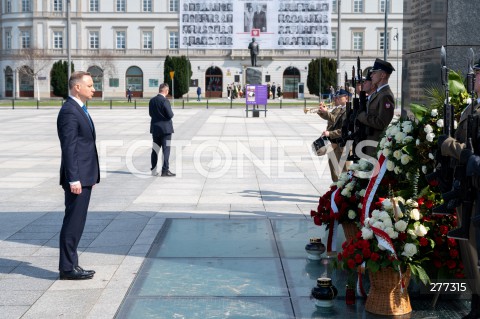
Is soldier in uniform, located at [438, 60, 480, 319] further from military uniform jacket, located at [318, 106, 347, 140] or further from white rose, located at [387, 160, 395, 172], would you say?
military uniform jacket, located at [318, 106, 347, 140]

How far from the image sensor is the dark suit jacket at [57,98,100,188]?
718 cm

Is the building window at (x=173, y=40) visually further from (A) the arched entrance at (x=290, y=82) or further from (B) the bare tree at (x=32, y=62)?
(B) the bare tree at (x=32, y=62)

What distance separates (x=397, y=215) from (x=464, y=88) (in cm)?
123

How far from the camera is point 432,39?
26.5 feet

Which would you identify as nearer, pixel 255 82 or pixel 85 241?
pixel 85 241

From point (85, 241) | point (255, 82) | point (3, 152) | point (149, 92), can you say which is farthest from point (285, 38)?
point (85, 241)

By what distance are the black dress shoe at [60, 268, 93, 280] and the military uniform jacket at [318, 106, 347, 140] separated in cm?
454

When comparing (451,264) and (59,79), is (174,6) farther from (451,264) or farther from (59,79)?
(451,264)

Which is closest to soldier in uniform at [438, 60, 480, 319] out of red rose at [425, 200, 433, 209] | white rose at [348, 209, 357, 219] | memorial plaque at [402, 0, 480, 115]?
red rose at [425, 200, 433, 209]

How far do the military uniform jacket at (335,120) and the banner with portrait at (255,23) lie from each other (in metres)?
51.0

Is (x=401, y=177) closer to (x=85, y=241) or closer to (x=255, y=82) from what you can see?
(x=85, y=241)

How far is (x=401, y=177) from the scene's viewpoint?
266 inches

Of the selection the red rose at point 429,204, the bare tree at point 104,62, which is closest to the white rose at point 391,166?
the red rose at point 429,204

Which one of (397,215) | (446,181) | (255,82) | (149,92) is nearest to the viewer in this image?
(446,181)
